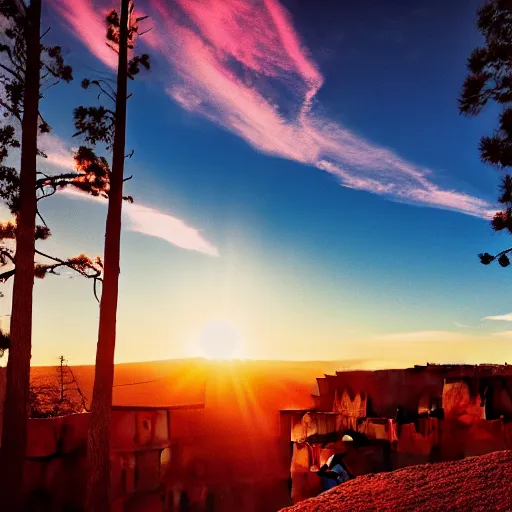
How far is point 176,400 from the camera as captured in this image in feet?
177

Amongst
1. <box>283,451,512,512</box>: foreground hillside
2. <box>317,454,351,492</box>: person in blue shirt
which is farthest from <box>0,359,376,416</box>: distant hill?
<box>283,451,512,512</box>: foreground hillside

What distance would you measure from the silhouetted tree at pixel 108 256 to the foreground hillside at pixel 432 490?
6022 mm

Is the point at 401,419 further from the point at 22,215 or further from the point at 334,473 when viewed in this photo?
the point at 22,215

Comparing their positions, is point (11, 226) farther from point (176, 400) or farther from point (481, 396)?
point (176, 400)

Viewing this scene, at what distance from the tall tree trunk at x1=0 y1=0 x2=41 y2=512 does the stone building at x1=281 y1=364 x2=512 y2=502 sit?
969cm

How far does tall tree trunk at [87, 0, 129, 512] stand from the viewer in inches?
493

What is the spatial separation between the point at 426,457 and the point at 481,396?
2592mm

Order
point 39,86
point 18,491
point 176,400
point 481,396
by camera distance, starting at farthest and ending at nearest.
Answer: point 176,400 → point 481,396 → point 39,86 → point 18,491

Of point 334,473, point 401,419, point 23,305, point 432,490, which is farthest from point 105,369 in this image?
point 401,419

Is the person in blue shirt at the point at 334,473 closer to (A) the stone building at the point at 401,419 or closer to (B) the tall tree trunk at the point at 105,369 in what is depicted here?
(A) the stone building at the point at 401,419

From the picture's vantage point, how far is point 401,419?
18.8 metres

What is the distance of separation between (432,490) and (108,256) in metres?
8.59

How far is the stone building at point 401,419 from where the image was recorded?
14922mm

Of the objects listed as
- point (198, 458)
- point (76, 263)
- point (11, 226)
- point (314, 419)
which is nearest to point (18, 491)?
point (76, 263)
